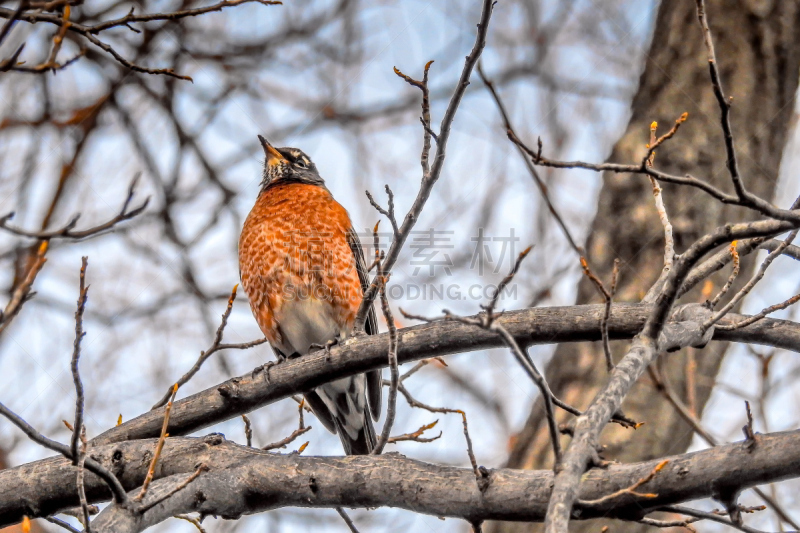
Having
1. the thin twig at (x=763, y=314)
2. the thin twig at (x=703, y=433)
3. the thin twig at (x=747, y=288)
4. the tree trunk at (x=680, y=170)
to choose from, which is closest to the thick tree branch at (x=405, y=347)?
the thin twig at (x=763, y=314)

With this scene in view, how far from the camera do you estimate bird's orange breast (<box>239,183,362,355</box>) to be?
21.4ft

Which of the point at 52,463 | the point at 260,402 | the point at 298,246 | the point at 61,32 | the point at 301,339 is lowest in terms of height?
the point at 52,463

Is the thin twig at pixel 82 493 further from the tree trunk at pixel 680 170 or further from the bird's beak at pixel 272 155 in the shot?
the bird's beak at pixel 272 155

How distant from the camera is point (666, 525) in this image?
3.40 m

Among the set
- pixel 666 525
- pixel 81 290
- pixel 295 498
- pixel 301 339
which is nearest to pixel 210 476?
pixel 295 498

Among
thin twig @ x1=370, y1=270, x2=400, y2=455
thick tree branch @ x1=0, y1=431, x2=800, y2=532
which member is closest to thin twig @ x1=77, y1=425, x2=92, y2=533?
thick tree branch @ x1=0, y1=431, x2=800, y2=532

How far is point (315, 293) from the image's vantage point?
6473 mm

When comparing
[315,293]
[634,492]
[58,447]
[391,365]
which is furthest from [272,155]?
[634,492]

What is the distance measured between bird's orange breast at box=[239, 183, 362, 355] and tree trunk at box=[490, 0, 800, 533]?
2257mm

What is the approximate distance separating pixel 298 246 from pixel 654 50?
14.9 feet

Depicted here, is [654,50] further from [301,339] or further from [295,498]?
[295,498]

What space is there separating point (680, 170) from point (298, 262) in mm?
3781

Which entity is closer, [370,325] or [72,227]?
[72,227]

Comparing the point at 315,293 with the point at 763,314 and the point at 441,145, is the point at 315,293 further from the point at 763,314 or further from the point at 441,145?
the point at 763,314
